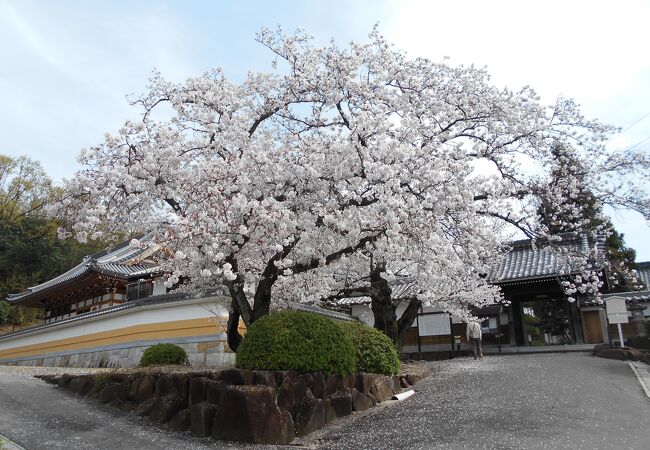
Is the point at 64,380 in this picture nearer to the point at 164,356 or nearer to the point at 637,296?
the point at 164,356

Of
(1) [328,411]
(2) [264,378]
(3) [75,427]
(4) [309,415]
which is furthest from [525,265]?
(3) [75,427]

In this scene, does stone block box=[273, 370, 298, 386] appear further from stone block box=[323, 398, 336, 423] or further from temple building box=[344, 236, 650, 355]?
temple building box=[344, 236, 650, 355]

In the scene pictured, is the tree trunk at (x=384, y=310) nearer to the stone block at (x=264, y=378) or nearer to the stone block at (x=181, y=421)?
the stone block at (x=264, y=378)

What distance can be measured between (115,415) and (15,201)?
35.0 meters

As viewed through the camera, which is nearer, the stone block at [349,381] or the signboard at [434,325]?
the stone block at [349,381]

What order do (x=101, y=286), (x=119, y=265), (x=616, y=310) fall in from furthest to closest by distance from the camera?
(x=119, y=265) → (x=101, y=286) → (x=616, y=310)

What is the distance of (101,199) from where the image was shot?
8.10 meters

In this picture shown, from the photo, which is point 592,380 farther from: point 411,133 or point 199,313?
point 199,313

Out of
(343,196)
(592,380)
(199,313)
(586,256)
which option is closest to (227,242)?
(343,196)

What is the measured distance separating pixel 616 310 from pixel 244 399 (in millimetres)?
12894

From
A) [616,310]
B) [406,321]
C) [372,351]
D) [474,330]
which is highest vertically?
→ [616,310]

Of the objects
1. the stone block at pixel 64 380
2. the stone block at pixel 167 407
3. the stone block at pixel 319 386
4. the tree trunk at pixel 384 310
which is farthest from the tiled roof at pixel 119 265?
the stone block at pixel 319 386

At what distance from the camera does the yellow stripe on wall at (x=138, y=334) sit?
12609mm

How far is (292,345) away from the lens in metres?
7.69
